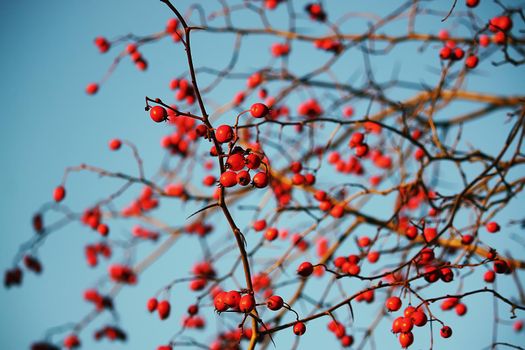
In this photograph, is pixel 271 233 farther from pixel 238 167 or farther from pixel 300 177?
pixel 238 167

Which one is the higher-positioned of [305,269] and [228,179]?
[228,179]

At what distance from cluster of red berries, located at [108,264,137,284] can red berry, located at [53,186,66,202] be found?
852mm

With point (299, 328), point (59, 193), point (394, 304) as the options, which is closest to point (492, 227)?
point (394, 304)

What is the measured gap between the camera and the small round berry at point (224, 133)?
1.31m

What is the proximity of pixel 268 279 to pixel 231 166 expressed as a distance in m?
2.07

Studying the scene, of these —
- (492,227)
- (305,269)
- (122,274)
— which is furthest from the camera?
(122,274)

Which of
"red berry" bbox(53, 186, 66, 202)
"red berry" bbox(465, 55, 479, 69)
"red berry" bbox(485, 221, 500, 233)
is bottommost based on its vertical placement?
"red berry" bbox(485, 221, 500, 233)

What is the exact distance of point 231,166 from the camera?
4.50ft

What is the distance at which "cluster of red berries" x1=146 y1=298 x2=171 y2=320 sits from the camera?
2.43 m

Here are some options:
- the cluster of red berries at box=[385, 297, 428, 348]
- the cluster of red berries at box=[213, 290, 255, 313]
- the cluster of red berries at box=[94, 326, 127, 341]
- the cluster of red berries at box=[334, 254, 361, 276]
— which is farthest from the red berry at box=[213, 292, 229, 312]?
the cluster of red berries at box=[94, 326, 127, 341]

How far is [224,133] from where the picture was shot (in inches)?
51.6

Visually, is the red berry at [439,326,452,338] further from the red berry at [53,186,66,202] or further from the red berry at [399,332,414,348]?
the red berry at [53,186,66,202]

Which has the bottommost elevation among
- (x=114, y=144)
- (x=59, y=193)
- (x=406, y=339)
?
(x=406, y=339)

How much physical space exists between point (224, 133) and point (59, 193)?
248cm
